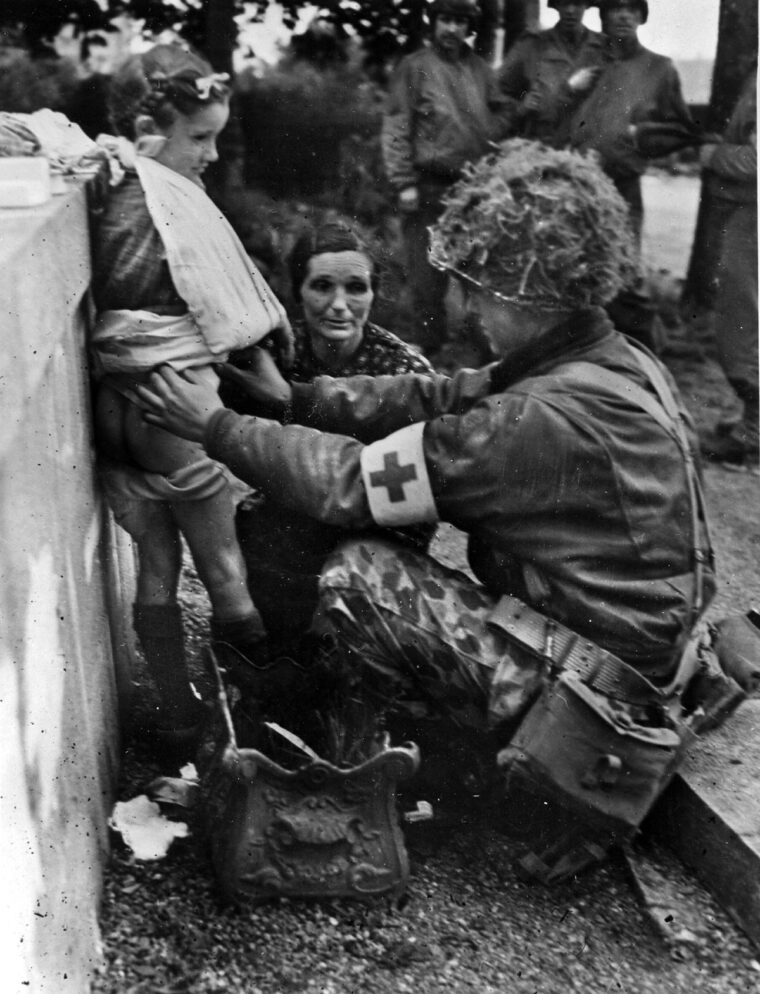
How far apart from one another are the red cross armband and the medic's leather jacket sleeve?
0.03 meters

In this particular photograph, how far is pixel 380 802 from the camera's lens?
2.96m

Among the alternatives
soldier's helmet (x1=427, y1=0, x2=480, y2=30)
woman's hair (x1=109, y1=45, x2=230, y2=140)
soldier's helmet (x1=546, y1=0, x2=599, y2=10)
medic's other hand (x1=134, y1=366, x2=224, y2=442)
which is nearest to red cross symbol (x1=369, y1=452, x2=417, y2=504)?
medic's other hand (x1=134, y1=366, x2=224, y2=442)

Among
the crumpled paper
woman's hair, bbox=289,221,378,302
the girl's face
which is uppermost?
the girl's face

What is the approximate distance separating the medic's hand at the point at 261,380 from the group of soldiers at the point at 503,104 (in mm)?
368

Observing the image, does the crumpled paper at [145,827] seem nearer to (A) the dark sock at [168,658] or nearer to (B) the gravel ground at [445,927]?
(B) the gravel ground at [445,927]

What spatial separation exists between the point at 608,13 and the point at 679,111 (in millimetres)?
293

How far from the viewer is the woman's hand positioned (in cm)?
296

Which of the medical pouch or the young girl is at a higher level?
the young girl

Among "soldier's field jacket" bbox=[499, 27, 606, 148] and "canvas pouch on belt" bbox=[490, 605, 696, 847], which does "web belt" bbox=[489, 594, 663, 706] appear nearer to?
"canvas pouch on belt" bbox=[490, 605, 696, 847]

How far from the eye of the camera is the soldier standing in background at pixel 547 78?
9.53 feet

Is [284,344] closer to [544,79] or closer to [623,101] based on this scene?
[544,79]

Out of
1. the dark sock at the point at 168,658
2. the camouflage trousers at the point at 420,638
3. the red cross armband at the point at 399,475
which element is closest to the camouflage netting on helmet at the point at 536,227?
the red cross armband at the point at 399,475

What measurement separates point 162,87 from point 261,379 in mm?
718

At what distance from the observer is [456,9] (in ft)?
9.39
